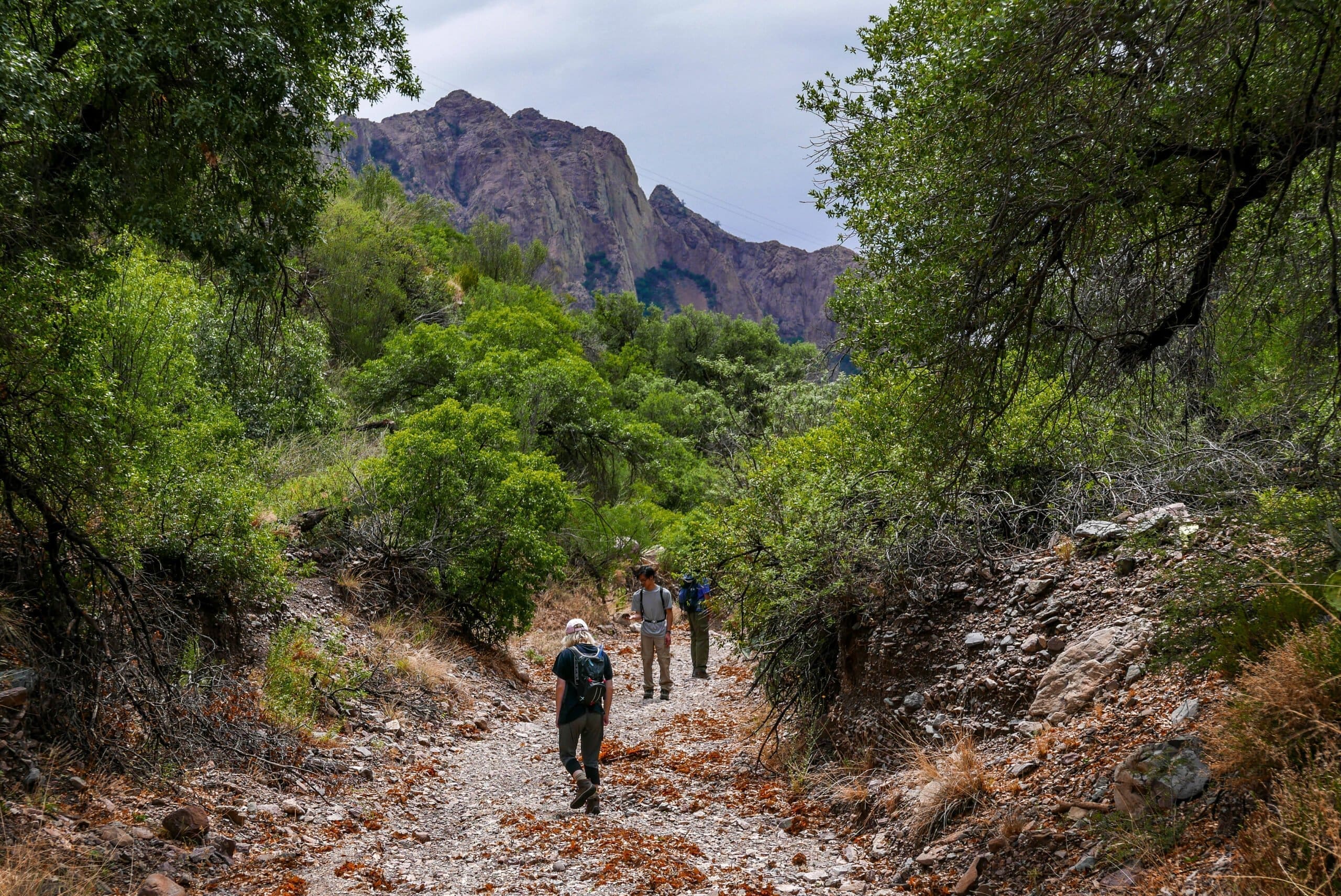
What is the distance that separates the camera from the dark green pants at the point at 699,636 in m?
14.2

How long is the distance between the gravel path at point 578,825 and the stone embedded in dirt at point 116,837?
3.67 feet

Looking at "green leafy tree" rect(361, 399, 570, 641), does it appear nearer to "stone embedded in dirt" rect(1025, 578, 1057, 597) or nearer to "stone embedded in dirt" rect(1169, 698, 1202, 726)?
"stone embedded in dirt" rect(1025, 578, 1057, 597)

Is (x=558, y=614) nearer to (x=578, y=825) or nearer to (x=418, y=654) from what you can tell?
(x=418, y=654)

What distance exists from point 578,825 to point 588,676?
49.2 inches

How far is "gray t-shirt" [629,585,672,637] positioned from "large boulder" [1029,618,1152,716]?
7078mm

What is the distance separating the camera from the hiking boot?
697cm

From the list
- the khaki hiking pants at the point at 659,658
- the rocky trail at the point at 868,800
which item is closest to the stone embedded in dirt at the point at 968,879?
the rocky trail at the point at 868,800

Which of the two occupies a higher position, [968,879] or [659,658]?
[968,879]

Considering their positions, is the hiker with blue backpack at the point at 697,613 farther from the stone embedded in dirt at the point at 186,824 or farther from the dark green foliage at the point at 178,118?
the dark green foliage at the point at 178,118

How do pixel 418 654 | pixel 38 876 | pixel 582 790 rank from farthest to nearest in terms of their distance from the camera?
pixel 418 654, pixel 582 790, pixel 38 876

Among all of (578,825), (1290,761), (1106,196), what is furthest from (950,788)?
(1106,196)

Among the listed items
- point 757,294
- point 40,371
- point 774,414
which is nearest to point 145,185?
point 40,371

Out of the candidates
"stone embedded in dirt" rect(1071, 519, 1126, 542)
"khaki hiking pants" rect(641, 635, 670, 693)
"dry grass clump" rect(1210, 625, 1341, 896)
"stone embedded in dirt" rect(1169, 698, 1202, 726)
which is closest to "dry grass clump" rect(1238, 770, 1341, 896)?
"dry grass clump" rect(1210, 625, 1341, 896)

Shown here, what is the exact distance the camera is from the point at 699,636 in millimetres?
14211
